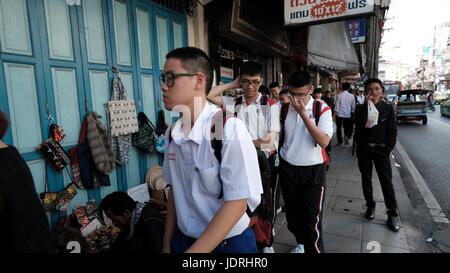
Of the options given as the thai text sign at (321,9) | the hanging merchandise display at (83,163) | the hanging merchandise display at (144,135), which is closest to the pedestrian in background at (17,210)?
the hanging merchandise display at (83,163)

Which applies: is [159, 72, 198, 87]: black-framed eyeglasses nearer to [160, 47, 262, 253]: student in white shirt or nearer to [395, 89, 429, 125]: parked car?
[160, 47, 262, 253]: student in white shirt

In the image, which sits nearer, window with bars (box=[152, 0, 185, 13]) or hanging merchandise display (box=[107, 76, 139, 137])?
→ hanging merchandise display (box=[107, 76, 139, 137])

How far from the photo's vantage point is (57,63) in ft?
9.65

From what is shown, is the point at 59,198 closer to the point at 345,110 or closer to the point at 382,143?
the point at 382,143

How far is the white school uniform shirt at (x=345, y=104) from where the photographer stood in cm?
952

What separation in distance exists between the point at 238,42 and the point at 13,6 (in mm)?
4819

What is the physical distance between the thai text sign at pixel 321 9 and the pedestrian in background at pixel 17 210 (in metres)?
4.98

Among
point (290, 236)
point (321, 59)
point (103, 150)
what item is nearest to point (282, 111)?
point (290, 236)

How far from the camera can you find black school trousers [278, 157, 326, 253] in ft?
9.06

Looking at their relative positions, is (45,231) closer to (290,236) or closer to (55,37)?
(55,37)

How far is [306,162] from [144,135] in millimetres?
2352

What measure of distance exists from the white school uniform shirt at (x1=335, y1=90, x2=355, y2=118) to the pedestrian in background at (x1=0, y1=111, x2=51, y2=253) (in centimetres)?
970

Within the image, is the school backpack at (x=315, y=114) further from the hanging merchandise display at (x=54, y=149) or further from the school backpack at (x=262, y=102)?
the hanging merchandise display at (x=54, y=149)

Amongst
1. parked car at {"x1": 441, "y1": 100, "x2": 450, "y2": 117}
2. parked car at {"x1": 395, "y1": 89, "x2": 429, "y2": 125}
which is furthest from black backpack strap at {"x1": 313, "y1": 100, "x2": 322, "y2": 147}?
parked car at {"x1": 441, "y1": 100, "x2": 450, "y2": 117}
